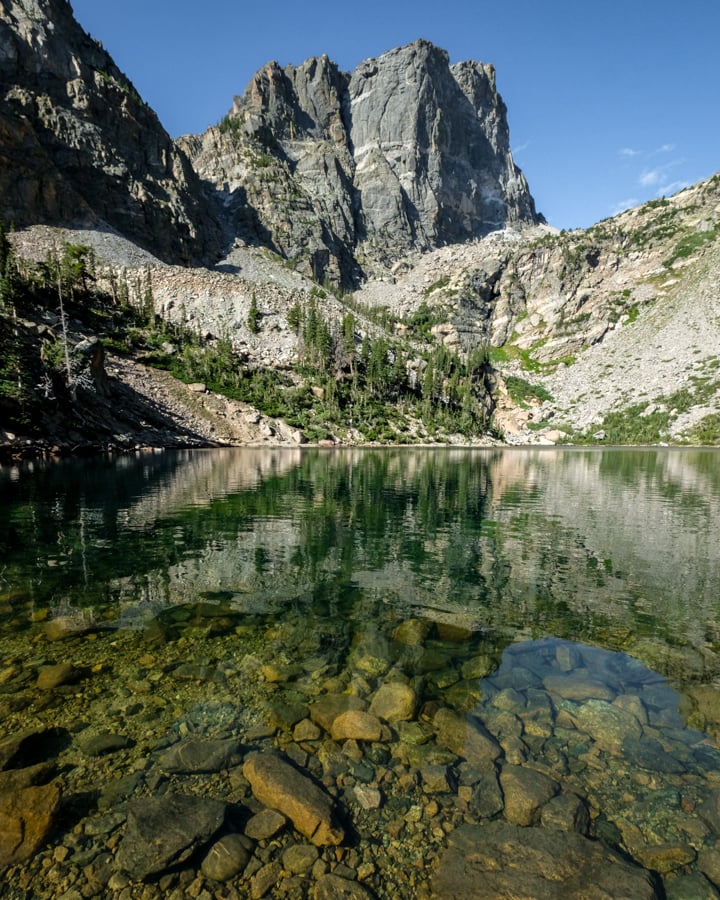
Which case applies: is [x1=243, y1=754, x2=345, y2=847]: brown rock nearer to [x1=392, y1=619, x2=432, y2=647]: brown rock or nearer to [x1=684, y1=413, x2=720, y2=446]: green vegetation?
[x1=392, y1=619, x2=432, y2=647]: brown rock

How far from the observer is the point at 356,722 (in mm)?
8703

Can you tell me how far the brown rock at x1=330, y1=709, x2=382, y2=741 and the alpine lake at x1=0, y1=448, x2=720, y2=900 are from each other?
0.18 ft

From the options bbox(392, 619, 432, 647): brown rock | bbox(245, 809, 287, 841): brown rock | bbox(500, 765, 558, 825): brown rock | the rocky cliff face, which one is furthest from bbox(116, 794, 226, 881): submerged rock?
the rocky cliff face

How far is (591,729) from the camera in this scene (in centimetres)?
870

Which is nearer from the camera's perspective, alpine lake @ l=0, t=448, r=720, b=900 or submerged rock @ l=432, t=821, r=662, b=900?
submerged rock @ l=432, t=821, r=662, b=900

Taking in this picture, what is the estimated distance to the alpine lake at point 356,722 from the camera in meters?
5.83

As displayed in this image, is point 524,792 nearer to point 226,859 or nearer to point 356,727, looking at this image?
point 356,727

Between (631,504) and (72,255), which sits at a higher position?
(72,255)

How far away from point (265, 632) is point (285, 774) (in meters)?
5.54

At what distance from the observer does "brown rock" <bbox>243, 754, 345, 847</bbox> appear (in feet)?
20.6

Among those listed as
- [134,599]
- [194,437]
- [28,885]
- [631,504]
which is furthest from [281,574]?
[194,437]

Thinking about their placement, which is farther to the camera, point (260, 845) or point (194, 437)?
point (194, 437)

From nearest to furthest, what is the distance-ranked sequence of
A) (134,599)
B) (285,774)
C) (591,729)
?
(285,774)
(591,729)
(134,599)

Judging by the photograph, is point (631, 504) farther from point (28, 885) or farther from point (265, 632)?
point (28, 885)
